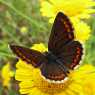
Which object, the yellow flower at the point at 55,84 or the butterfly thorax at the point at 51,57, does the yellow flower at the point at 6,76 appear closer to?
the yellow flower at the point at 55,84

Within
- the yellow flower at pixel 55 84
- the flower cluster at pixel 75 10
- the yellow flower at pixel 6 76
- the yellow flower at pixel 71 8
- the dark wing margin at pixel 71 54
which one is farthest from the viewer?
the yellow flower at pixel 6 76

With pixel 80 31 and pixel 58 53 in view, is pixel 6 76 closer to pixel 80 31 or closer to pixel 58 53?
pixel 80 31

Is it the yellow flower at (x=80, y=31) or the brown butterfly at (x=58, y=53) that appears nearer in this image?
the brown butterfly at (x=58, y=53)

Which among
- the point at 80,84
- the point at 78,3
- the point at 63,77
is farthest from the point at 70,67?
the point at 78,3

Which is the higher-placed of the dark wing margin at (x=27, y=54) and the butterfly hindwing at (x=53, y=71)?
the dark wing margin at (x=27, y=54)

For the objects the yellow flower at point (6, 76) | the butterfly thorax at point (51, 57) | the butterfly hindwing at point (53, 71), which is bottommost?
the yellow flower at point (6, 76)

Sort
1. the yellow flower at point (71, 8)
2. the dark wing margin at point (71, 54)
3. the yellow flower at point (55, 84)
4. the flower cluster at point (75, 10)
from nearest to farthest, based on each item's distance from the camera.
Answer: the dark wing margin at point (71, 54) → the yellow flower at point (55, 84) → the flower cluster at point (75, 10) → the yellow flower at point (71, 8)

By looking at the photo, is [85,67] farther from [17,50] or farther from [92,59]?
[92,59]

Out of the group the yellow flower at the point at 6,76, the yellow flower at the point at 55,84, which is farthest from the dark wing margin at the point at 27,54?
the yellow flower at the point at 6,76
